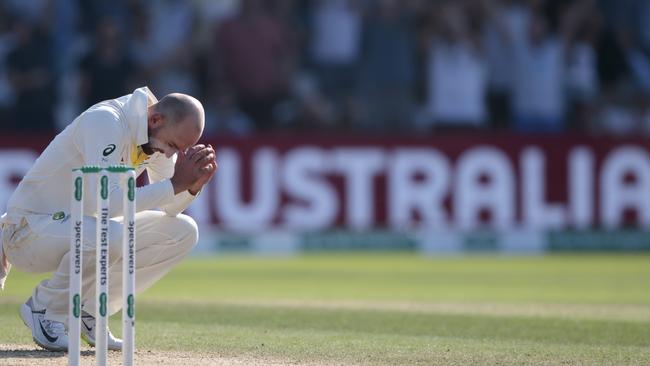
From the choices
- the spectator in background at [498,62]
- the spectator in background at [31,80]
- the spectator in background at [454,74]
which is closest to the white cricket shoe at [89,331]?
the spectator in background at [31,80]

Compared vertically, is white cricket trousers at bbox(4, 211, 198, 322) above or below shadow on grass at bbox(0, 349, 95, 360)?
above

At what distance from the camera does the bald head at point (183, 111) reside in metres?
5.61

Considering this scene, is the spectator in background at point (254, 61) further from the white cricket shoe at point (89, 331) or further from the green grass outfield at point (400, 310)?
the white cricket shoe at point (89, 331)

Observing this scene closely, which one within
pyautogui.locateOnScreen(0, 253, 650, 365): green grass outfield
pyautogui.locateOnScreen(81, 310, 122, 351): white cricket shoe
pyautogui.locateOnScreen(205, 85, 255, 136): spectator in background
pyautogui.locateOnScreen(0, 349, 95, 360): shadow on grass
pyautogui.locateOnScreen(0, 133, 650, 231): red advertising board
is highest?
pyautogui.locateOnScreen(205, 85, 255, 136): spectator in background

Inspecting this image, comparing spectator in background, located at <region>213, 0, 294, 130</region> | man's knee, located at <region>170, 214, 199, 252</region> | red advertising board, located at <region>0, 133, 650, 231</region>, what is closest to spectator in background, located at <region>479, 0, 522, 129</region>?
red advertising board, located at <region>0, 133, 650, 231</region>

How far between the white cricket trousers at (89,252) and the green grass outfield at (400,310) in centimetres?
42

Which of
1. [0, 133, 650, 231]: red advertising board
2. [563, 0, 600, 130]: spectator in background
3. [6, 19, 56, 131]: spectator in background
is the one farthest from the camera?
[563, 0, 600, 130]: spectator in background

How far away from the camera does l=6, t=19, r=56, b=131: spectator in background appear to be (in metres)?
15.2

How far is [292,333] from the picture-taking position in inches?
281

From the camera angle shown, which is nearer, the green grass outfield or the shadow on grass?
the shadow on grass

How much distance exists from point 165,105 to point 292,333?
6.54 ft

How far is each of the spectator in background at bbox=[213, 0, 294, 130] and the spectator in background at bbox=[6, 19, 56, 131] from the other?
82.1 inches

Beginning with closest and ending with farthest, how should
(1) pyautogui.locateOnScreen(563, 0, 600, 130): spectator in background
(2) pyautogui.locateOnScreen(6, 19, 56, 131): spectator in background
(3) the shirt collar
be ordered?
(3) the shirt collar, (2) pyautogui.locateOnScreen(6, 19, 56, 131): spectator in background, (1) pyautogui.locateOnScreen(563, 0, 600, 130): spectator in background

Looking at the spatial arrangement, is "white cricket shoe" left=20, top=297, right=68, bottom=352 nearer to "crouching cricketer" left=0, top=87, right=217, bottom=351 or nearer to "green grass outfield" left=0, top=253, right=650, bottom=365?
"crouching cricketer" left=0, top=87, right=217, bottom=351
